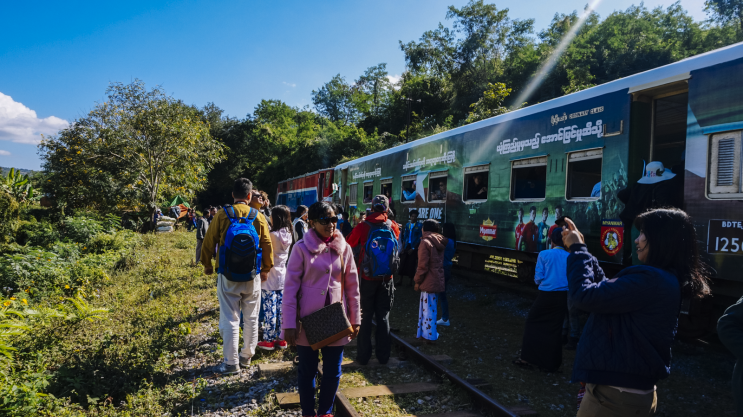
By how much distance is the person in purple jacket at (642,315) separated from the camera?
2.20 meters

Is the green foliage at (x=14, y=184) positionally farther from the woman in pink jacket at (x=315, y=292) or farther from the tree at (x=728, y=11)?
the tree at (x=728, y=11)

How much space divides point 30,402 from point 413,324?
16.6ft

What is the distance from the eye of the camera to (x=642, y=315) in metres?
2.23

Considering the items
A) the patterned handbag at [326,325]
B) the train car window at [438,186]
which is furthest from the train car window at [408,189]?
the patterned handbag at [326,325]

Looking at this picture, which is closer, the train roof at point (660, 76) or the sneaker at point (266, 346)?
the train roof at point (660, 76)

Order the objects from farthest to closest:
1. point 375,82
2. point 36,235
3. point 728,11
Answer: point 375,82 → point 728,11 → point 36,235

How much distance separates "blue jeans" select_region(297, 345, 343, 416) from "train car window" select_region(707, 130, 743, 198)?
463cm

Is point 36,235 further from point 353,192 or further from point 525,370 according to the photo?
point 525,370

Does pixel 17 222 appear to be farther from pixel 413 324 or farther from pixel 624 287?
pixel 624 287

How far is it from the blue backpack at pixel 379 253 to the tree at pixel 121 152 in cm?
1860

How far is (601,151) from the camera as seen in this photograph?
6.59 meters

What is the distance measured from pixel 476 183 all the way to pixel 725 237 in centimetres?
478

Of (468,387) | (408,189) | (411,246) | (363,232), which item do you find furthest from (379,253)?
(408,189)

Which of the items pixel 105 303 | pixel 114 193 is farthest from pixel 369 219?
pixel 114 193
